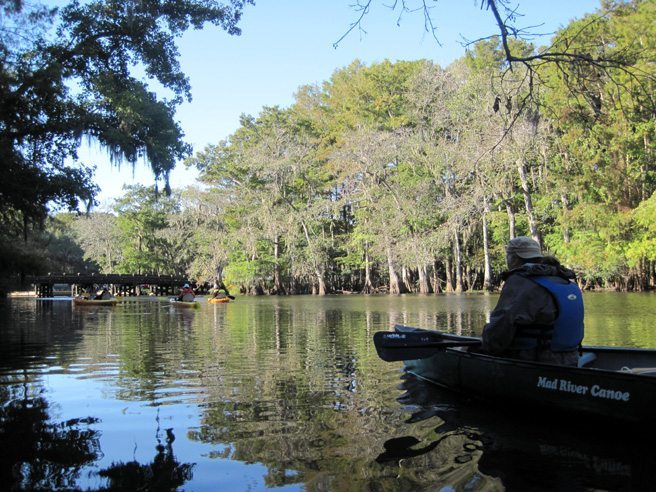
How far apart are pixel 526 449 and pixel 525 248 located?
6.18 feet

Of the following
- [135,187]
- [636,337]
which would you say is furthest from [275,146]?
[636,337]

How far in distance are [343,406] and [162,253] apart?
66245mm

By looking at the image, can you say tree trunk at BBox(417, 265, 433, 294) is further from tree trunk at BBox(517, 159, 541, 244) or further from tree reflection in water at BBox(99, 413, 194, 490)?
tree reflection in water at BBox(99, 413, 194, 490)

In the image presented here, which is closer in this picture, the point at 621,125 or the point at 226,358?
the point at 226,358

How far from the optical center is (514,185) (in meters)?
41.2

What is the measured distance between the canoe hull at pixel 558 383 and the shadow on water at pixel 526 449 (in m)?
0.18

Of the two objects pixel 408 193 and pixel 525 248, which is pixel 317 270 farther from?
pixel 525 248

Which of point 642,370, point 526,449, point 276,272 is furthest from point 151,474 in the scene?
point 276,272

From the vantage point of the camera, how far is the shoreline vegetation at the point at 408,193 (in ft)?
108

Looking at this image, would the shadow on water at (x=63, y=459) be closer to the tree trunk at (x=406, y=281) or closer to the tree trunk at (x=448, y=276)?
the tree trunk at (x=448, y=276)

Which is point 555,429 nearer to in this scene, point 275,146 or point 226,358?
point 226,358

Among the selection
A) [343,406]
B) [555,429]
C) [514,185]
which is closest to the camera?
[555,429]

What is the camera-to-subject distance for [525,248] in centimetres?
565

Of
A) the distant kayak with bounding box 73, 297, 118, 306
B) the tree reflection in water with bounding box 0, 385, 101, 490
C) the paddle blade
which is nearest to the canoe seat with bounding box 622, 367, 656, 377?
the paddle blade
